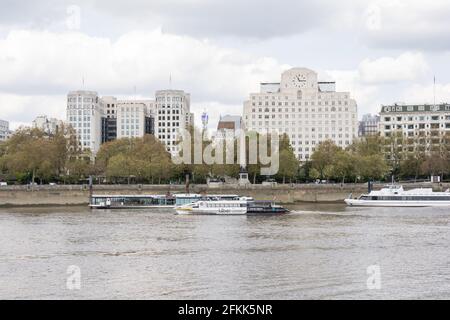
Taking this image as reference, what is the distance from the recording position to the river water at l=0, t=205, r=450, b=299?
3706 centimetres

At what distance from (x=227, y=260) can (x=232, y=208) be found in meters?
45.8

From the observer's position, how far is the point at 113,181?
5714 inches

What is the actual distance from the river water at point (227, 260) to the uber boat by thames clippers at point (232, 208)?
14.0 m

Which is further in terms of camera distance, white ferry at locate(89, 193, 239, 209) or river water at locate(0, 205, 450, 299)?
white ferry at locate(89, 193, 239, 209)

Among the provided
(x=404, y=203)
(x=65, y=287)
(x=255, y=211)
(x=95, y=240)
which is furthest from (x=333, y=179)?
(x=65, y=287)

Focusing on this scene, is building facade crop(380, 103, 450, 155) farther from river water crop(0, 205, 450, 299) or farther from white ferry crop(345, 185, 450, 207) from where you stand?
river water crop(0, 205, 450, 299)

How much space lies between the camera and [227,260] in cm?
4712

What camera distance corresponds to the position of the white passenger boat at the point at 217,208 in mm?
92500

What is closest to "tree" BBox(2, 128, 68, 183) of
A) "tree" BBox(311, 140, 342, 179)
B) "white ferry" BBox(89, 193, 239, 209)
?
"white ferry" BBox(89, 193, 239, 209)

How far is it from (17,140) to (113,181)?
Result: 68.6 feet

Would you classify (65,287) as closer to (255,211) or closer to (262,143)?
(255,211)

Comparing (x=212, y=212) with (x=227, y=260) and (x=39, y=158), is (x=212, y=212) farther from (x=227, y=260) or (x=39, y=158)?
(x=39, y=158)

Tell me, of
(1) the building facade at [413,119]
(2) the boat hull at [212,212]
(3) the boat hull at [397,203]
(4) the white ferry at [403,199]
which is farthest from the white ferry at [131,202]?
(1) the building facade at [413,119]

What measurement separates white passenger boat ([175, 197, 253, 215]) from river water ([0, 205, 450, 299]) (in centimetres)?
1467
